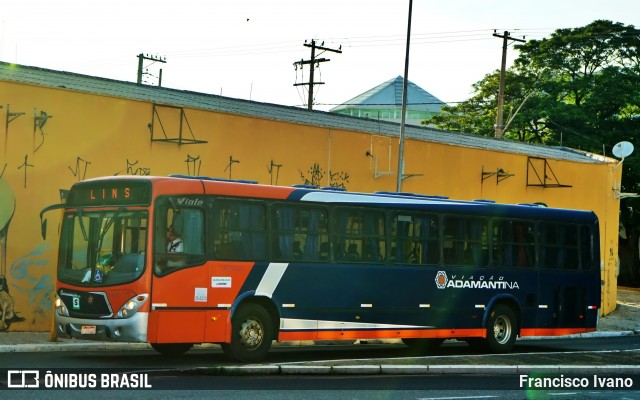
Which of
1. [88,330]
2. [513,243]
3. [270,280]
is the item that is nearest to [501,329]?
[513,243]

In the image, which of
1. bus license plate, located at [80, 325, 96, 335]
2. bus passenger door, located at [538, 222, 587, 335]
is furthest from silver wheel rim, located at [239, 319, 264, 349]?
bus passenger door, located at [538, 222, 587, 335]

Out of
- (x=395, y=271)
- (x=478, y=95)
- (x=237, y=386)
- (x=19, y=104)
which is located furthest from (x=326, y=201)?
(x=478, y=95)

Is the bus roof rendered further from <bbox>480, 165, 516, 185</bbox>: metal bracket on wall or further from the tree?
the tree

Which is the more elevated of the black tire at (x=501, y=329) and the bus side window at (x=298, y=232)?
the bus side window at (x=298, y=232)

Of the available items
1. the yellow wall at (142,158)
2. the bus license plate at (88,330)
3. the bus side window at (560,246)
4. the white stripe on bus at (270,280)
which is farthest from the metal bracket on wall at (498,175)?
the bus license plate at (88,330)

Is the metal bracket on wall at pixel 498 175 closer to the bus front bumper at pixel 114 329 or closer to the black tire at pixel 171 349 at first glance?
the black tire at pixel 171 349

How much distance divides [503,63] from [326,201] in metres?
38.0

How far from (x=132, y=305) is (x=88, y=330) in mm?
887

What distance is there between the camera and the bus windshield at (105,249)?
17203 mm

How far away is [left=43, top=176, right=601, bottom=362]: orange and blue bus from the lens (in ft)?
56.8

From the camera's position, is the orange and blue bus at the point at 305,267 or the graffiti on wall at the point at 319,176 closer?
the orange and blue bus at the point at 305,267

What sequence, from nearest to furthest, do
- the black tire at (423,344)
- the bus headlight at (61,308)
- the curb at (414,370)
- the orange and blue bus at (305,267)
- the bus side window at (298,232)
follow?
1. the curb at (414,370)
2. the orange and blue bus at (305,267)
3. the bus headlight at (61,308)
4. the bus side window at (298,232)
5. the black tire at (423,344)

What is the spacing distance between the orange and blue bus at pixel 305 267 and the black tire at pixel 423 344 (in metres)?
0.07

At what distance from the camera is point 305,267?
19.4 m
